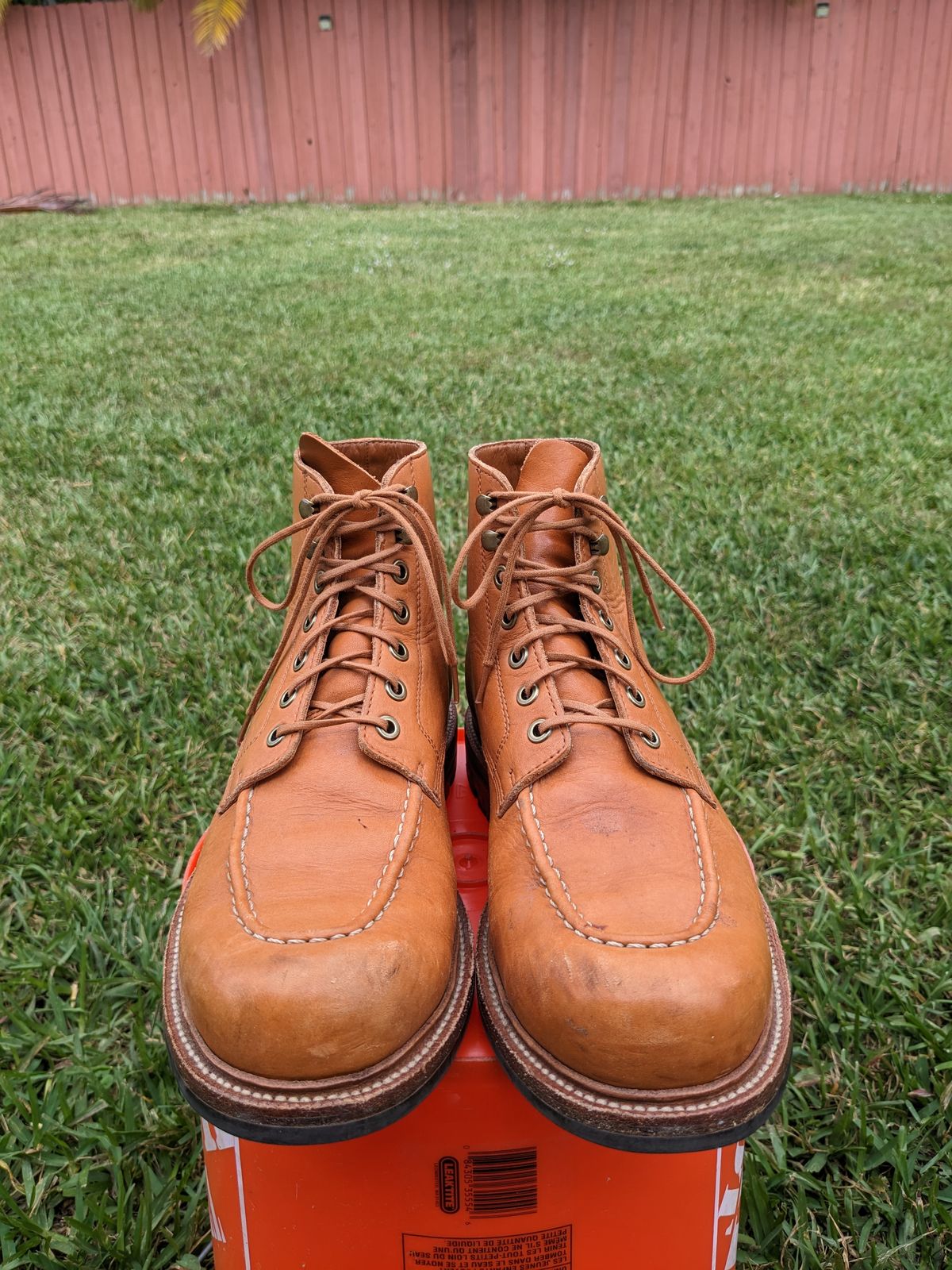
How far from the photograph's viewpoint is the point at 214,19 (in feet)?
38.8

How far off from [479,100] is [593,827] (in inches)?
564

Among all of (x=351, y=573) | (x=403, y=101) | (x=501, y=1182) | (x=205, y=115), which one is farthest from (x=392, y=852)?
(x=205, y=115)

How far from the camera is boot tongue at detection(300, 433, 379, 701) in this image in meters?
1.42

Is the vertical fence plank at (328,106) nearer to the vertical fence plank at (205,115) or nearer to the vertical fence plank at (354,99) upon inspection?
the vertical fence plank at (354,99)

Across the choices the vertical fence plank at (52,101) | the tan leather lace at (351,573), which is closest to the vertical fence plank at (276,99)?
the vertical fence plank at (52,101)

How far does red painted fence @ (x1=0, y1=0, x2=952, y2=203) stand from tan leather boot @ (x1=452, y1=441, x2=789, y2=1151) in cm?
1363

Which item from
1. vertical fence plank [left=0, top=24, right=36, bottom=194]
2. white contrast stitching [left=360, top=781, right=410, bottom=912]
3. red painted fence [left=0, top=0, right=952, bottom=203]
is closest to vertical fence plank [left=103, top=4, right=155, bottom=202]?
red painted fence [left=0, top=0, right=952, bottom=203]

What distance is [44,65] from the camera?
1254cm

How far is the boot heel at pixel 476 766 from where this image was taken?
1.50 m

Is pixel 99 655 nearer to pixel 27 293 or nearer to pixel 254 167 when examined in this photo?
pixel 27 293

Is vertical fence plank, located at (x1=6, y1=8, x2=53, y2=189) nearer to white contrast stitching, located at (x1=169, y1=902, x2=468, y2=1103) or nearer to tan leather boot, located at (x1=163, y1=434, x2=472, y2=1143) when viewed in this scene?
tan leather boot, located at (x1=163, y1=434, x2=472, y2=1143)

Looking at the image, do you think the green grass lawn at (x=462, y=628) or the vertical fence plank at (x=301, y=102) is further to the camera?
the vertical fence plank at (x=301, y=102)

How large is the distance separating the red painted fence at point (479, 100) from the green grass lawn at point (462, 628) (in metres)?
7.39

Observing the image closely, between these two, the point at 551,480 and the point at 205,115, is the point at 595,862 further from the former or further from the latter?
the point at 205,115
